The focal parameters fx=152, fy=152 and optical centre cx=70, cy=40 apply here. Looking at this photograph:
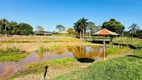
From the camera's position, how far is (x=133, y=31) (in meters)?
82.6

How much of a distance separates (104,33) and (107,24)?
5075cm

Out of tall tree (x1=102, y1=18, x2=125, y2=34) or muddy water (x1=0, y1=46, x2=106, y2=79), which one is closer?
muddy water (x1=0, y1=46, x2=106, y2=79)

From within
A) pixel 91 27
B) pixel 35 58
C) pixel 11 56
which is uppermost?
pixel 91 27

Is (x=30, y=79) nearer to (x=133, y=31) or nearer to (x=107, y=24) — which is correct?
(x=107, y=24)

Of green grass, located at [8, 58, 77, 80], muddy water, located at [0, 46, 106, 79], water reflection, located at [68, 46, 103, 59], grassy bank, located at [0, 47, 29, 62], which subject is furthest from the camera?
water reflection, located at [68, 46, 103, 59]

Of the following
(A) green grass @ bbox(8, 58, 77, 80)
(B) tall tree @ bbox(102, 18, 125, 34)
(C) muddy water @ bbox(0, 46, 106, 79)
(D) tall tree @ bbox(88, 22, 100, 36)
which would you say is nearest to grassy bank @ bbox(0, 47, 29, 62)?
(C) muddy water @ bbox(0, 46, 106, 79)

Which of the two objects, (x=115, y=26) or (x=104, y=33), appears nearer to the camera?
(x=104, y=33)

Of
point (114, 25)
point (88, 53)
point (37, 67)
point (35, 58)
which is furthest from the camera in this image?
point (114, 25)

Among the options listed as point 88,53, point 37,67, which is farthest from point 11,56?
point 88,53

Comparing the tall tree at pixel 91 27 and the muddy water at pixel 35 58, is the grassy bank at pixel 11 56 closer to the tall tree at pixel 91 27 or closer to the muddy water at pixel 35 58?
the muddy water at pixel 35 58

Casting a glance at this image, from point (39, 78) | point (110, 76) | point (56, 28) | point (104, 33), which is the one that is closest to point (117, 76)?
point (110, 76)

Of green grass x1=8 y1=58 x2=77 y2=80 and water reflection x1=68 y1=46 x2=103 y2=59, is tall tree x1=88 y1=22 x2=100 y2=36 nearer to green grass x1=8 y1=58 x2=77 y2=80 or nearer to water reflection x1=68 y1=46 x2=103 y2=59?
water reflection x1=68 y1=46 x2=103 y2=59

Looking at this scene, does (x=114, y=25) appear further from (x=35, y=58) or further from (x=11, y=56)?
(x=11, y=56)

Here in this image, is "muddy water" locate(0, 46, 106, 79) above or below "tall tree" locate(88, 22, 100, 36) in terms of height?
below
